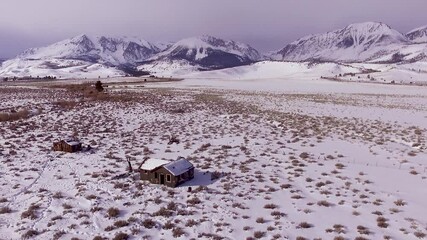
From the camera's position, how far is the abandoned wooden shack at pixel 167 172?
20.2 meters

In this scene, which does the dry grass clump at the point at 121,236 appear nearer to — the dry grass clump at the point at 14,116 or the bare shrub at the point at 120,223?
the bare shrub at the point at 120,223

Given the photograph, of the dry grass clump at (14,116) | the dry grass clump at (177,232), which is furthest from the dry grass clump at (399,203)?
the dry grass clump at (14,116)

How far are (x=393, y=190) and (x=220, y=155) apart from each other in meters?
11.2

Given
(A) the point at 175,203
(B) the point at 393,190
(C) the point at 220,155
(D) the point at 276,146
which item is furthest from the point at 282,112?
(A) the point at 175,203

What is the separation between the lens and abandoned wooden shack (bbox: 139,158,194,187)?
2016 cm

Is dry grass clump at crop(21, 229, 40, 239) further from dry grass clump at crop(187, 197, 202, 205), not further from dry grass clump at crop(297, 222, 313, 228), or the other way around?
dry grass clump at crop(297, 222, 313, 228)

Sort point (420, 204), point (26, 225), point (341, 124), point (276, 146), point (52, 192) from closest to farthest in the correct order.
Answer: point (26, 225) → point (420, 204) → point (52, 192) → point (276, 146) → point (341, 124)

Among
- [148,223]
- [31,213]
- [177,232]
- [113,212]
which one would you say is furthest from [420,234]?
[31,213]

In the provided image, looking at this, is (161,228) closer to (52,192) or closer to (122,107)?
(52,192)

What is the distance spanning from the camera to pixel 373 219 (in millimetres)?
16406

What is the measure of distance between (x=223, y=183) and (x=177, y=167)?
2.65 metres

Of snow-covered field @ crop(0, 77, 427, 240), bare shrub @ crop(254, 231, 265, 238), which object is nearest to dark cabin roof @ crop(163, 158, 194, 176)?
snow-covered field @ crop(0, 77, 427, 240)

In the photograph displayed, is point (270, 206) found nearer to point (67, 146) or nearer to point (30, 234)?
point (30, 234)

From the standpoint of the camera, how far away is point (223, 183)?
20.9 metres
